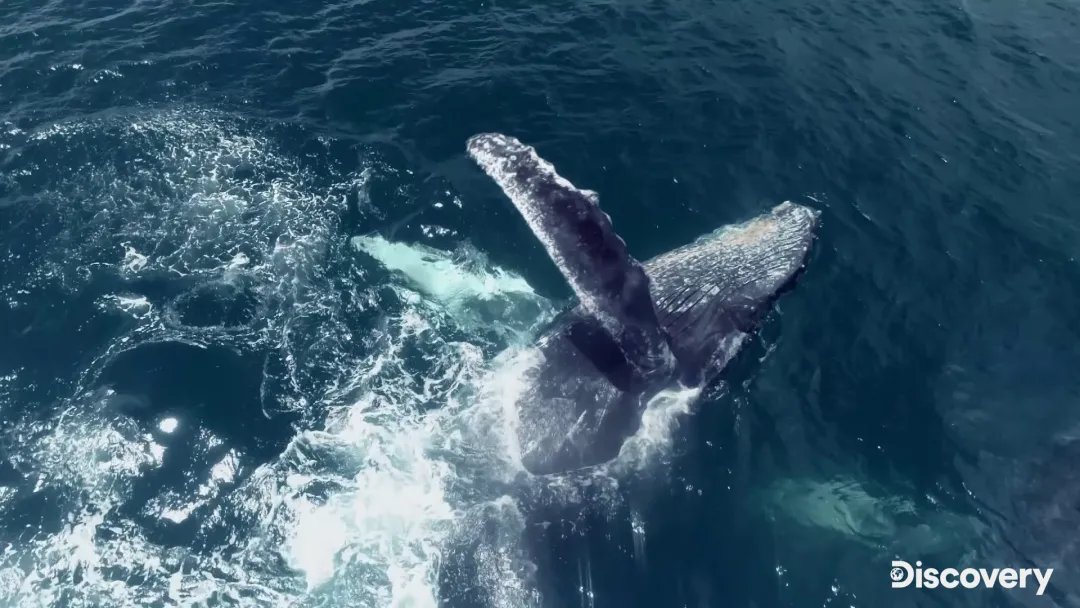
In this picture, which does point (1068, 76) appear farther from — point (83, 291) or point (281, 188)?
point (83, 291)

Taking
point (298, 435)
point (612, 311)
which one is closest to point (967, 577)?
point (612, 311)

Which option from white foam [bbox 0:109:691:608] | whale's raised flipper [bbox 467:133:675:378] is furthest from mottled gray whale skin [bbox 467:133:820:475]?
white foam [bbox 0:109:691:608]

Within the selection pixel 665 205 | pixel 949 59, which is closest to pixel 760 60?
pixel 949 59

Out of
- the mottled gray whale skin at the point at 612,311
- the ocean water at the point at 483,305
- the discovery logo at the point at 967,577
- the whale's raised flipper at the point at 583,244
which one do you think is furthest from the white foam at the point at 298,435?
the discovery logo at the point at 967,577

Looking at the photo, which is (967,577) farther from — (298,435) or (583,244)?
(298,435)

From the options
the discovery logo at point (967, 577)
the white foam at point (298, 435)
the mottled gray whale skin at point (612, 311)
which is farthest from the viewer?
the mottled gray whale skin at point (612, 311)

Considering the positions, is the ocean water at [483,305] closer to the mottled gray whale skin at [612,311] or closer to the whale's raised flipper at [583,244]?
the mottled gray whale skin at [612,311]

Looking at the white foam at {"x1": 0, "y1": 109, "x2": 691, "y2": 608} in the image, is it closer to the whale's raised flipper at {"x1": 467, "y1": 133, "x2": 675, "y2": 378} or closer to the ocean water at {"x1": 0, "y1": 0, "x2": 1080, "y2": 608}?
the ocean water at {"x1": 0, "y1": 0, "x2": 1080, "y2": 608}
